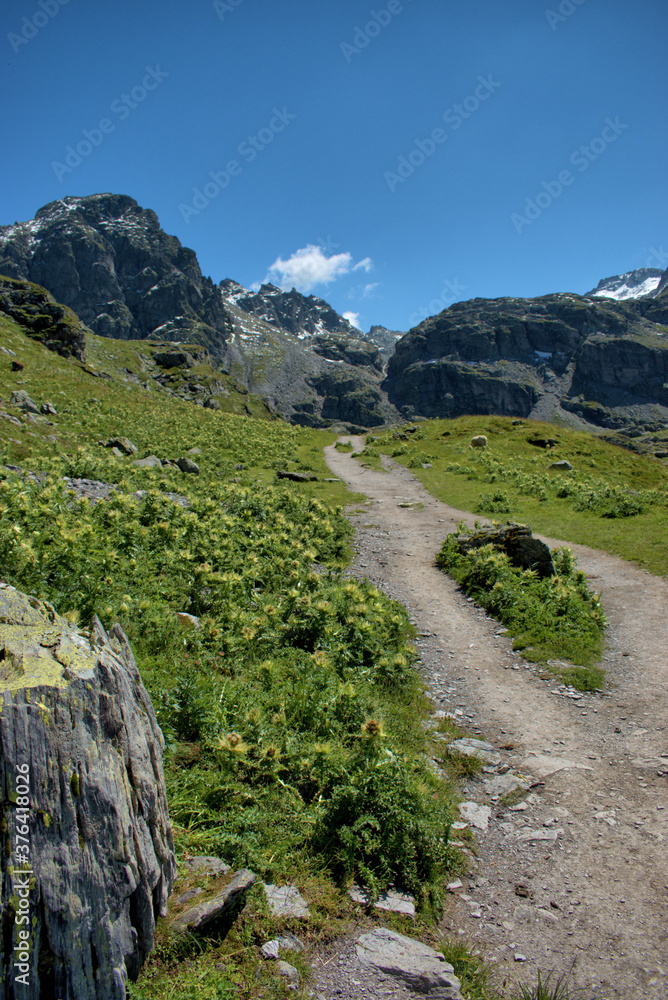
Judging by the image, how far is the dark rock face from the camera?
174ft

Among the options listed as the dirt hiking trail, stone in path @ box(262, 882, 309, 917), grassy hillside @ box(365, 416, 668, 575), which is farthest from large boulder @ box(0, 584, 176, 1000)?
grassy hillside @ box(365, 416, 668, 575)

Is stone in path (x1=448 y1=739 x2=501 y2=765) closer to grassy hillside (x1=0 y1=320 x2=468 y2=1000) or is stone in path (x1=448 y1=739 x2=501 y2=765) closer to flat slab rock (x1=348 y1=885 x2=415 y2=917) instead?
grassy hillside (x1=0 y1=320 x2=468 y2=1000)

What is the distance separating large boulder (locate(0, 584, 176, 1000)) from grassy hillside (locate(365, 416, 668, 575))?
53.9ft

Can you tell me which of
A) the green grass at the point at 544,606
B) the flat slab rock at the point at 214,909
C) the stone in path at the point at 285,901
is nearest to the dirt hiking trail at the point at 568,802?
the green grass at the point at 544,606

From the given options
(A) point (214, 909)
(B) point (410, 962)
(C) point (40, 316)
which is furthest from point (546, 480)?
(C) point (40, 316)

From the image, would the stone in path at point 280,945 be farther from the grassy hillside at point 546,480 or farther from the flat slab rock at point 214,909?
the grassy hillside at point 546,480

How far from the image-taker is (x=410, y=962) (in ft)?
13.9

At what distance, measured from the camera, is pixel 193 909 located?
3.96 meters

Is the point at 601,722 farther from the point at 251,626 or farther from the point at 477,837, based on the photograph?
the point at 251,626

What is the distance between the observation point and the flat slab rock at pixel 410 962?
3.98 m

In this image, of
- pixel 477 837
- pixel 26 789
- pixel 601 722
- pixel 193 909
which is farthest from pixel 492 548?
pixel 26 789

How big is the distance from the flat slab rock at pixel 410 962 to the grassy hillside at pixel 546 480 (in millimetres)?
14333

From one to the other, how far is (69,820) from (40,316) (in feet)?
210

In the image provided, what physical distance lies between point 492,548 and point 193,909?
502 inches
